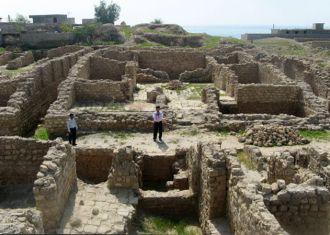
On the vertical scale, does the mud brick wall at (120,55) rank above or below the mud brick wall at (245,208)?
above

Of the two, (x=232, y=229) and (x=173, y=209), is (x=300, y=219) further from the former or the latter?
(x=173, y=209)

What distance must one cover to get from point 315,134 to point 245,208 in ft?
29.2

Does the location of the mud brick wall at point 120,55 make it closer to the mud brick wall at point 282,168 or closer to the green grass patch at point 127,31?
the mud brick wall at point 282,168

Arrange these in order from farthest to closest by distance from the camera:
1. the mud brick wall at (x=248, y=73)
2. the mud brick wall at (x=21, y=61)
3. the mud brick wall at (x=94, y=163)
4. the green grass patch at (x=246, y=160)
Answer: the mud brick wall at (x=21, y=61)
the mud brick wall at (x=248, y=73)
the mud brick wall at (x=94, y=163)
the green grass patch at (x=246, y=160)

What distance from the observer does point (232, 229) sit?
9648 millimetres

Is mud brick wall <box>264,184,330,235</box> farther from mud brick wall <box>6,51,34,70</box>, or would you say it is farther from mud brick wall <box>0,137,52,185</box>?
mud brick wall <box>6,51,34,70</box>

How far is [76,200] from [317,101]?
38.6ft

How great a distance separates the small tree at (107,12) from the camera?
77000mm

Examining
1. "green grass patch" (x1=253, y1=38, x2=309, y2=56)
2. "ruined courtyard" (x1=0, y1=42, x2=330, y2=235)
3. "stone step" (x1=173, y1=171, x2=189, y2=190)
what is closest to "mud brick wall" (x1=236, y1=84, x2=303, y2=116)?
"ruined courtyard" (x1=0, y1=42, x2=330, y2=235)

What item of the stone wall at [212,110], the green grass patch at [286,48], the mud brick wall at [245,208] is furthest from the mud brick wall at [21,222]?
the green grass patch at [286,48]

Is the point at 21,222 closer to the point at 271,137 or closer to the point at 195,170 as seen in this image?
the point at 195,170

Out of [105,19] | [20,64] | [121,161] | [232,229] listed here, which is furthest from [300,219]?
[105,19]

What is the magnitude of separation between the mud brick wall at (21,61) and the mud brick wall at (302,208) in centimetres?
2711

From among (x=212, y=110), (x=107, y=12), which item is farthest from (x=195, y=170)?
(x=107, y=12)
